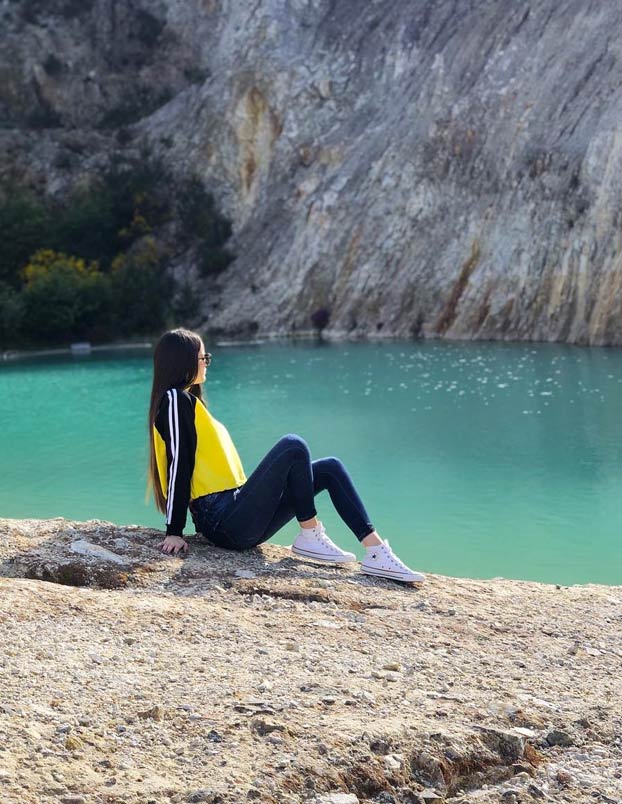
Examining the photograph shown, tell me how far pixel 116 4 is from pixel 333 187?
18126 mm

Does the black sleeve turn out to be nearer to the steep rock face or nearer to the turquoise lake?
the turquoise lake

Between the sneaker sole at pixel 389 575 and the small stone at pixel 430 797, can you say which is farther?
the sneaker sole at pixel 389 575

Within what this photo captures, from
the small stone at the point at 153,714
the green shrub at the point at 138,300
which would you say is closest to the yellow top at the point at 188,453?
the small stone at the point at 153,714

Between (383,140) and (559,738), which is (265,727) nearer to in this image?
(559,738)

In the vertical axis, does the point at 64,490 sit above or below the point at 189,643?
below

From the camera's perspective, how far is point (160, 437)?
225 inches

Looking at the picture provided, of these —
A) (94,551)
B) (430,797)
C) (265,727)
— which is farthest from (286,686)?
(94,551)

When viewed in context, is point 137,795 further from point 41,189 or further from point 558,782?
point 41,189

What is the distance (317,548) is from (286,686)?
1.97 meters

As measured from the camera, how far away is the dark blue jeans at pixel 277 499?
5586 mm

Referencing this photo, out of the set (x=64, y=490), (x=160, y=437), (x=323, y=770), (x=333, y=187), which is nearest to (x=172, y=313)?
(x=333, y=187)

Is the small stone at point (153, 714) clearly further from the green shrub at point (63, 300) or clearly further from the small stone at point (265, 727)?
the green shrub at point (63, 300)

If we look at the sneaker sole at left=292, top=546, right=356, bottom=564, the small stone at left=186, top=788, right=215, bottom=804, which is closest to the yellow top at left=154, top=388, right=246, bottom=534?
the sneaker sole at left=292, top=546, right=356, bottom=564

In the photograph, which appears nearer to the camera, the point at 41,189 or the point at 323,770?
the point at 323,770
